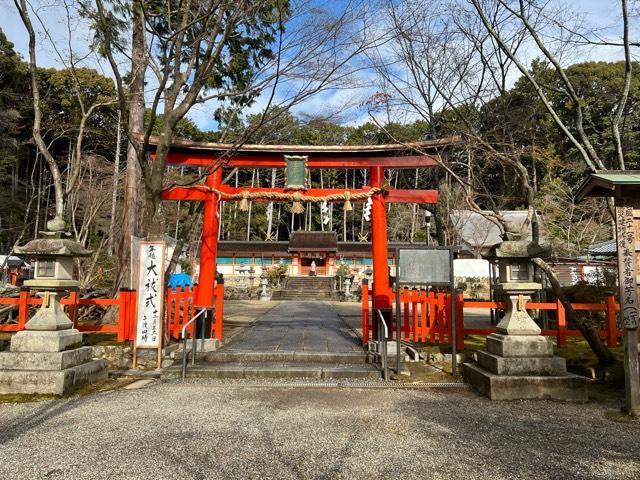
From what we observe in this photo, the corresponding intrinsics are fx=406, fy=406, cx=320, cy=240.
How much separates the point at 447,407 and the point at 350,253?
31.7 metres

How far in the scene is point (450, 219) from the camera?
22.4 m

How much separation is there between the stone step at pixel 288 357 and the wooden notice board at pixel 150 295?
3.41ft

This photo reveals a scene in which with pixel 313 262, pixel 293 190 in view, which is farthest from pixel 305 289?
pixel 293 190

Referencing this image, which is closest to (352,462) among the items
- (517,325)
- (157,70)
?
(517,325)

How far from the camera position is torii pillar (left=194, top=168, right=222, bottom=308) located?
8.24 meters

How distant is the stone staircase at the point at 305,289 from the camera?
29.6m

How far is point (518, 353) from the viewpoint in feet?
17.5

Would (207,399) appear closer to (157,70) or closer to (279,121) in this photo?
(279,121)

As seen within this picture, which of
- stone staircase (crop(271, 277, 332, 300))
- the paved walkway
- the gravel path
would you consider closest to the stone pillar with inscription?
the gravel path

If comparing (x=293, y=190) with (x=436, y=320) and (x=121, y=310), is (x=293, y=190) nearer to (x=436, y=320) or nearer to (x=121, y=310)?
(x=436, y=320)

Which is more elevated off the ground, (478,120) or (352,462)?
(478,120)

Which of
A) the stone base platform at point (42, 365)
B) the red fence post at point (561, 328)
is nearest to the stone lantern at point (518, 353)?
the red fence post at point (561, 328)

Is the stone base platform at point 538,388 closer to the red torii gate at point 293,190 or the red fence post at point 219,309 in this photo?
the red torii gate at point 293,190

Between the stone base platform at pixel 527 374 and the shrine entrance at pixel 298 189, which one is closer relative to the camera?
the stone base platform at pixel 527 374
